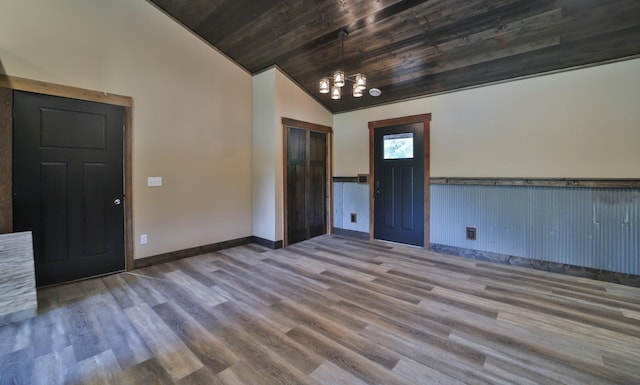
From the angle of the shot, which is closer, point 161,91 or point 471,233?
point 161,91

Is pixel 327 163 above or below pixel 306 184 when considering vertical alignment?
above

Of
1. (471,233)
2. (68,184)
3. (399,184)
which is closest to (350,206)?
(399,184)

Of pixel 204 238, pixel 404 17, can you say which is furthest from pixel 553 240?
pixel 204 238

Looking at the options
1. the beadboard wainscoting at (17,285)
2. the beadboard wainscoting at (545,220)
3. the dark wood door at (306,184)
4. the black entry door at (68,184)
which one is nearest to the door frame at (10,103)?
the black entry door at (68,184)

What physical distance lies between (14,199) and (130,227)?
1.06m

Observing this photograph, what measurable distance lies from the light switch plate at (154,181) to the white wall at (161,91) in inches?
2.1

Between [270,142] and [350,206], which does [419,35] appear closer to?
[270,142]

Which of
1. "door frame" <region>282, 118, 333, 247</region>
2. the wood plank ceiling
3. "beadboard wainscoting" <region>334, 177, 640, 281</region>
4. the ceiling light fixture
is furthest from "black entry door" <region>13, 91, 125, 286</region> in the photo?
"beadboard wainscoting" <region>334, 177, 640, 281</region>

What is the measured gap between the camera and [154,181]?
3.67 m

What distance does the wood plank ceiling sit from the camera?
2752 mm

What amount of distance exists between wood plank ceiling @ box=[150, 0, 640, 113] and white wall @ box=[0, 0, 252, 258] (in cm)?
44

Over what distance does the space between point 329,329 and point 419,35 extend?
3339 mm

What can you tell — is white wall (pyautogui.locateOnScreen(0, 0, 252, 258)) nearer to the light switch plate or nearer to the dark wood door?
the light switch plate

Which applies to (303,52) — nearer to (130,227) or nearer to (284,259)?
(284,259)
